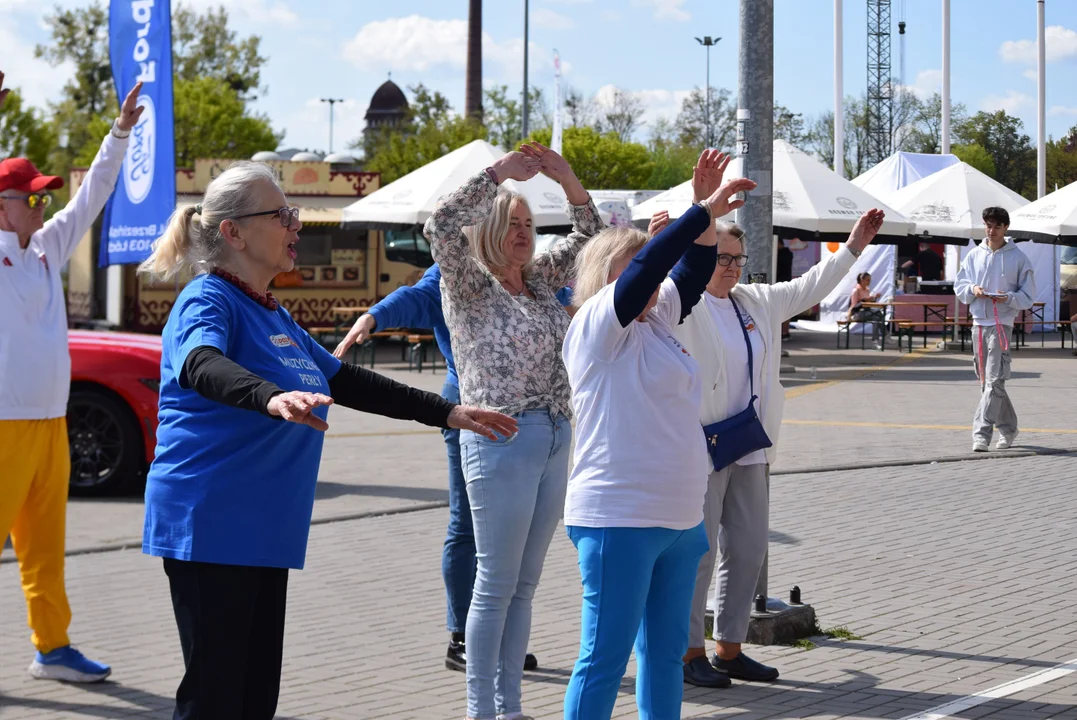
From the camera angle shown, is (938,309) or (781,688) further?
(938,309)

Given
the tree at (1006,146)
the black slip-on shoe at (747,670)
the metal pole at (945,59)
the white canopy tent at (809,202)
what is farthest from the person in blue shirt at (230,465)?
the tree at (1006,146)

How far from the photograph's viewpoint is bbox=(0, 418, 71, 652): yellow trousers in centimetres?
543

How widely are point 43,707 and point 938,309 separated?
26736 millimetres

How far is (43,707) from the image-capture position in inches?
206

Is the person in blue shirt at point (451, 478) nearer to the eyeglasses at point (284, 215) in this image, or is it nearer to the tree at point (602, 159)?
the eyeglasses at point (284, 215)

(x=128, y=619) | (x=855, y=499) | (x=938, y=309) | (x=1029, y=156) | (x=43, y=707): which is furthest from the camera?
(x=1029, y=156)

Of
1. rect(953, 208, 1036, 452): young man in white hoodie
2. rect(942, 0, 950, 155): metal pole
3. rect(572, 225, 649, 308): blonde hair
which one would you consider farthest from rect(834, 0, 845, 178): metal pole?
rect(572, 225, 649, 308): blonde hair

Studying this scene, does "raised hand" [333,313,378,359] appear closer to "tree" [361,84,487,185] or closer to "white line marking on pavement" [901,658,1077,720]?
"white line marking on pavement" [901,658,1077,720]

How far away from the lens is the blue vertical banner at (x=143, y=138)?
1130cm

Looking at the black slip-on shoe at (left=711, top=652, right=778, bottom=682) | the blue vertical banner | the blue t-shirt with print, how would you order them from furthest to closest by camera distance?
the blue vertical banner, the black slip-on shoe at (left=711, top=652, right=778, bottom=682), the blue t-shirt with print

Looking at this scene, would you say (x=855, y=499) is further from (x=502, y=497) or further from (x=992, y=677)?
(x=502, y=497)

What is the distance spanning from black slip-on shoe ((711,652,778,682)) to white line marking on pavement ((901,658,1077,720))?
68 centimetres

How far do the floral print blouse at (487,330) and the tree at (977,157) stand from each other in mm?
64623

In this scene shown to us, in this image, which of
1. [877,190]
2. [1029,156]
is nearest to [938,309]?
[877,190]
